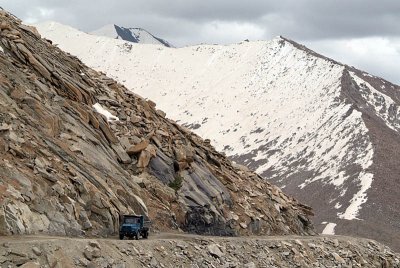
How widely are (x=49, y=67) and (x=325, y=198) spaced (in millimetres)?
126615

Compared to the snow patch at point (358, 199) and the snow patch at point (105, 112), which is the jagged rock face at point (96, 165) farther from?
the snow patch at point (358, 199)

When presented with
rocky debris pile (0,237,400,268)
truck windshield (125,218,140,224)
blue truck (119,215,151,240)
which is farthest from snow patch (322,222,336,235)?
truck windshield (125,218,140,224)

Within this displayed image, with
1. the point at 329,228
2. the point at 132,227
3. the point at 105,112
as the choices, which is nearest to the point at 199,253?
the point at 132,227

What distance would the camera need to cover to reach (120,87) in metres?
49.5

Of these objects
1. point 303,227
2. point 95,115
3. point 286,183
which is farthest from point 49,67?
point 286,183

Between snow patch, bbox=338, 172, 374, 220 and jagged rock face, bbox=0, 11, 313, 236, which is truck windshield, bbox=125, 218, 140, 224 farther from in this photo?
snow patch, bbox=338, 172, 374, 220

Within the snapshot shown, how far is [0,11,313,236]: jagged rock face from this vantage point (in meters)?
27.7

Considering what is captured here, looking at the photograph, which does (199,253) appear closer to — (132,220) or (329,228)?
(132,220)

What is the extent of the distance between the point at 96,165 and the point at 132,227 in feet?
18.7

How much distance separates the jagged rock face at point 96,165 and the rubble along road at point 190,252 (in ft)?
7.42

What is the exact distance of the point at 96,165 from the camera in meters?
34.2

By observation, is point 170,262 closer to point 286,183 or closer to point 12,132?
point 12,132

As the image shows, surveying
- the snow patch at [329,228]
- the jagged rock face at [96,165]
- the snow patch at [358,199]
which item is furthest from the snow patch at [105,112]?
the snow patch at [358,199]

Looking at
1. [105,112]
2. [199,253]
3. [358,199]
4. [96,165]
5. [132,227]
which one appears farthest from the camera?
[358,199]
